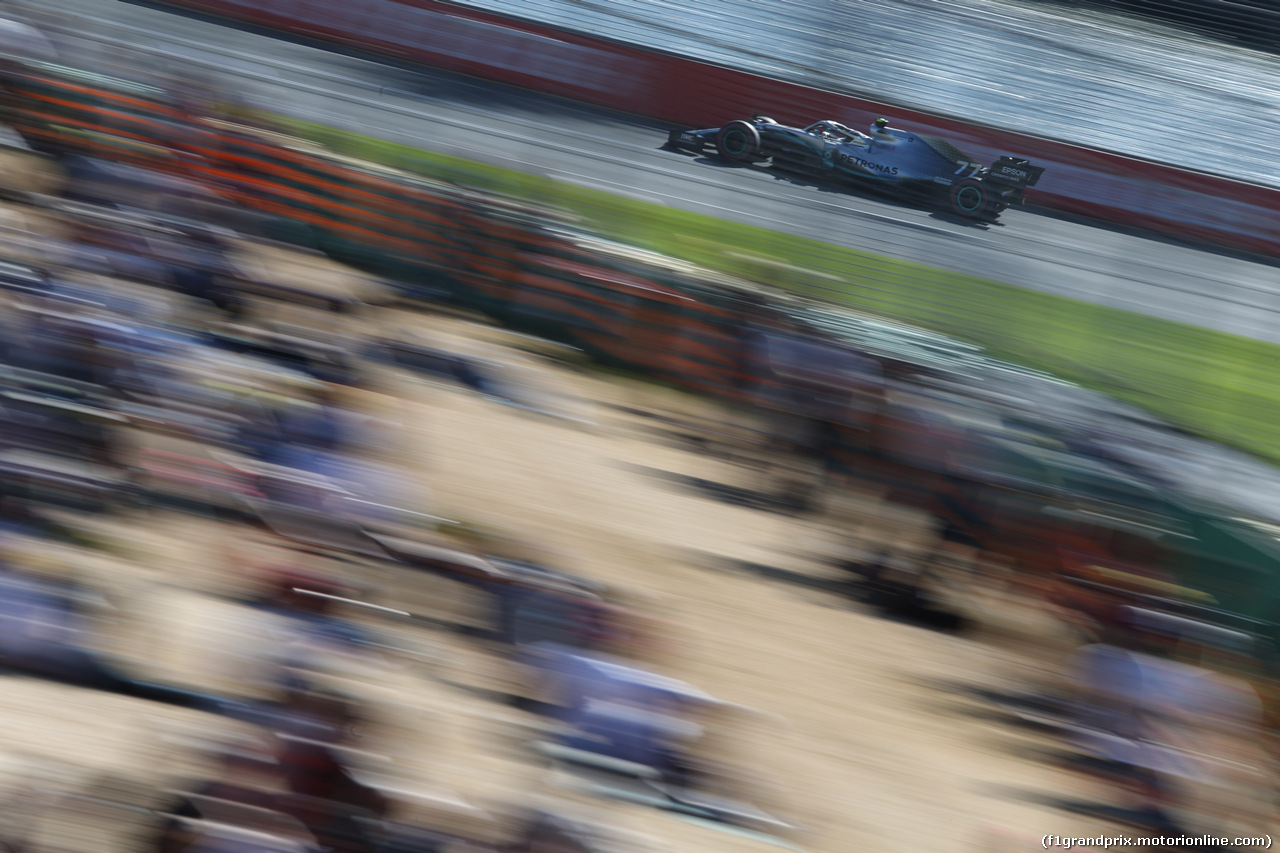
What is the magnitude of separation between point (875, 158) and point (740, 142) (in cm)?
160

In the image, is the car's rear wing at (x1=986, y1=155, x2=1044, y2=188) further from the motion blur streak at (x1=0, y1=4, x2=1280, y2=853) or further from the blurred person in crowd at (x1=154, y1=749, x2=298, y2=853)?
the blurred person in crowd at (x1=154, y1=749, x2=298, y2=853)

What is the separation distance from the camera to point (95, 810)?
3.56 m

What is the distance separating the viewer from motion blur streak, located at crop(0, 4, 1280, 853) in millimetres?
4105

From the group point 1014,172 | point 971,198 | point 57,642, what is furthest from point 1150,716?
point 1014,172

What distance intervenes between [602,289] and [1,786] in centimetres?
504

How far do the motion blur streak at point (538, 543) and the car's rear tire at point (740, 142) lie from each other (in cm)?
440

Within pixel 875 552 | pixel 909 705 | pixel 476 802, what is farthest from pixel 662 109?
pixel 476 802

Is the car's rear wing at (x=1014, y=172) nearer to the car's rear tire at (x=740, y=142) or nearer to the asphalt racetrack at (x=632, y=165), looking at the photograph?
the asphalt racetrack at (x=632, y=165)

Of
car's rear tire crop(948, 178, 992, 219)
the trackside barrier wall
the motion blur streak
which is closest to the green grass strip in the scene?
the motion blur streak

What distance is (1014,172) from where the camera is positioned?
44.2ft

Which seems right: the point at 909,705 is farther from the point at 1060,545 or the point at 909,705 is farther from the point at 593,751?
the point at 593,751

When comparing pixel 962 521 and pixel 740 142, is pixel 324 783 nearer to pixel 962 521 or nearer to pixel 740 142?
pixel 962 521

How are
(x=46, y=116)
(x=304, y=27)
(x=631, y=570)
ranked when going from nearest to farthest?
(x=631, y=570), (x=46, y=116), (x=304, y=27)

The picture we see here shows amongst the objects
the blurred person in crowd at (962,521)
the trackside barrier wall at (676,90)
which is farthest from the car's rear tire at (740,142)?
the blurred person in crowd at (962,521)
